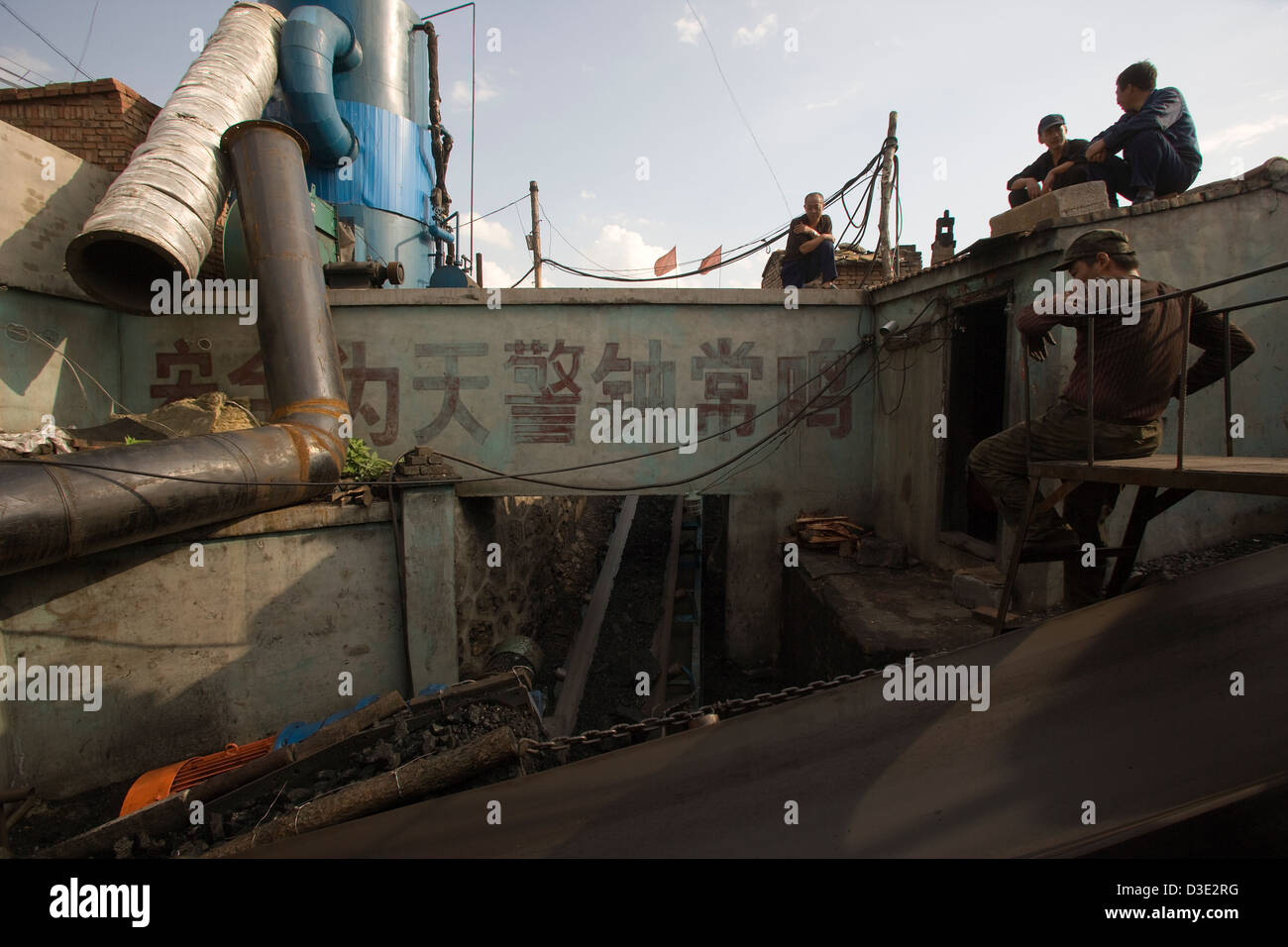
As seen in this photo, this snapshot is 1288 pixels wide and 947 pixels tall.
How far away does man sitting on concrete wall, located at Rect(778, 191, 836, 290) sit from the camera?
845cm

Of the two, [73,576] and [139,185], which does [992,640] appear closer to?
[73,576]

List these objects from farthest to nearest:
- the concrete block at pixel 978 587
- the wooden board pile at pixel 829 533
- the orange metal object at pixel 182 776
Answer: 1. the wooden board pile at pixel 829 533
2. the concrete block at pixel 978 587
3. the orange metal object at pixel 182 776

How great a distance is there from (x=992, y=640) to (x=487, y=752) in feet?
8.31

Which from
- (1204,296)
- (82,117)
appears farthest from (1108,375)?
(82,117)

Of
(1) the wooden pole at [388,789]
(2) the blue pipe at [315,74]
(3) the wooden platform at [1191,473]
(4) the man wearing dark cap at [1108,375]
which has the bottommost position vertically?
(1) the wooden pole at [388,789]

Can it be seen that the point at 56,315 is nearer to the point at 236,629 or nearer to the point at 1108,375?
the point at 236,629

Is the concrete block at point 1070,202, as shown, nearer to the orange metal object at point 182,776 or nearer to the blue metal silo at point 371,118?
the orange metal object at point 182,776

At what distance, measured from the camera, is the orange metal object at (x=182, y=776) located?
4137mm

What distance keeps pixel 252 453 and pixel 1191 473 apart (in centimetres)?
655

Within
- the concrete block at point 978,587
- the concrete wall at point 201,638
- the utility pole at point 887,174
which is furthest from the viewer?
the utility pole at point 887,174

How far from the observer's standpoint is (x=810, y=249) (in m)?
8.44

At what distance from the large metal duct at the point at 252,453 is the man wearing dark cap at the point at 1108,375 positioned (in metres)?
5.89

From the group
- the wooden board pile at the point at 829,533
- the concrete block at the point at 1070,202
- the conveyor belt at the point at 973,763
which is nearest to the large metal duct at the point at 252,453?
the conveyor belt at the point at 973,763

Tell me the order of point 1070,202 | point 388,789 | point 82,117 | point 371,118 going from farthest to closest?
point 371,118
point 82,117
point 1070,202
point 388,789
